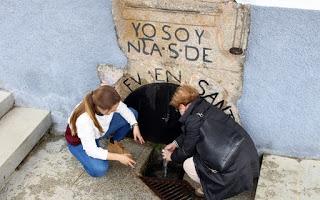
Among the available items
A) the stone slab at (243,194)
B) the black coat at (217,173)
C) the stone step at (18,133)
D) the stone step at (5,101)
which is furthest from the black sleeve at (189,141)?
the stone step at (5,101)

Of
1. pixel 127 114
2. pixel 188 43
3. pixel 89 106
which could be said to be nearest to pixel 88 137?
pixel 89 106

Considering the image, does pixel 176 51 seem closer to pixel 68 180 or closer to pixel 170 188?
pixel 170 188

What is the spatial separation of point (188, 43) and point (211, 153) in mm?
1117

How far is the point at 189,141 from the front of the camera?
395 centimetres

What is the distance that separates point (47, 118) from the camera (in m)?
5.09

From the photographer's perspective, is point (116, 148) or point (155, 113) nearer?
point (116, 148)

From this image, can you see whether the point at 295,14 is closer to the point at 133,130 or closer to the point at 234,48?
the point at 234,48

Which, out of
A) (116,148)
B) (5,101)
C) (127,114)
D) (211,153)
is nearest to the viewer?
(211,153)

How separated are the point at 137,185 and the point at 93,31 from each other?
163 centimetres

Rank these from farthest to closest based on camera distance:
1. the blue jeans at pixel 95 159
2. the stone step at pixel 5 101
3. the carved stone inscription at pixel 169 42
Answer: the stone step at pixel 5 101, the blue jeans at pixel 95 159, the carved stone inscription at pixel 169 42

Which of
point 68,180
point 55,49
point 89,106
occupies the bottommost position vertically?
point 68,180

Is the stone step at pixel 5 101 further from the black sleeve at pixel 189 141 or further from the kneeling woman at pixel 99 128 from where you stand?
the black sleeve at pixel 189 141

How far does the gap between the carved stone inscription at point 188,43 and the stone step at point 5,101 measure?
1281mm

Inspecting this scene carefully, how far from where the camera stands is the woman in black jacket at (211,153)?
3.86 m
